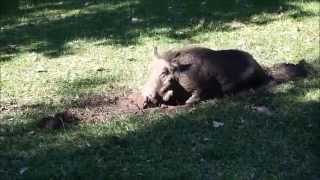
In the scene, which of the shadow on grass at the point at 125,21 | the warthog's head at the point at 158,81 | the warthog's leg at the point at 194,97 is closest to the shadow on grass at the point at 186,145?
the warthog's leg at the point at 194,97

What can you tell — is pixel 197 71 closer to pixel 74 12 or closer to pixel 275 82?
pixel 275 82

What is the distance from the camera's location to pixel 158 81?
23.2 ft

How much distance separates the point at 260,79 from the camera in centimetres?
749

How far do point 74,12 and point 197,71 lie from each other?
5.29 m

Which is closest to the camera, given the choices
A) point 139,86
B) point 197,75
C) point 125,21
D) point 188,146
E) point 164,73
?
point 188,146

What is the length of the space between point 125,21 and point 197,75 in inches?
163

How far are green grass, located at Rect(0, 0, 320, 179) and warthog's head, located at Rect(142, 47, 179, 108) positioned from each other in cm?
32

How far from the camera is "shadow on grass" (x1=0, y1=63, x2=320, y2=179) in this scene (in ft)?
18.8

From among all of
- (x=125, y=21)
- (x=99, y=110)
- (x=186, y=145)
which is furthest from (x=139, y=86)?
(x=125, y=21)

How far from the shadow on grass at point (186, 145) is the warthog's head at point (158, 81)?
10.3 inches

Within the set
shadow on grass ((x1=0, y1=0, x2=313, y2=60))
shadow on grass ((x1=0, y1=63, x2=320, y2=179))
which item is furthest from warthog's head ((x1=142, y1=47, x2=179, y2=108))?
shadow on grass ((x1=0, y1=0, x2=313, y2=60))

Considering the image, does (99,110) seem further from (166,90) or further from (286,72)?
(286,72)

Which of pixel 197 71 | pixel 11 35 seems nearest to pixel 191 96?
pixel 197 71

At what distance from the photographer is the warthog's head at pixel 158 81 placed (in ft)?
23.0
